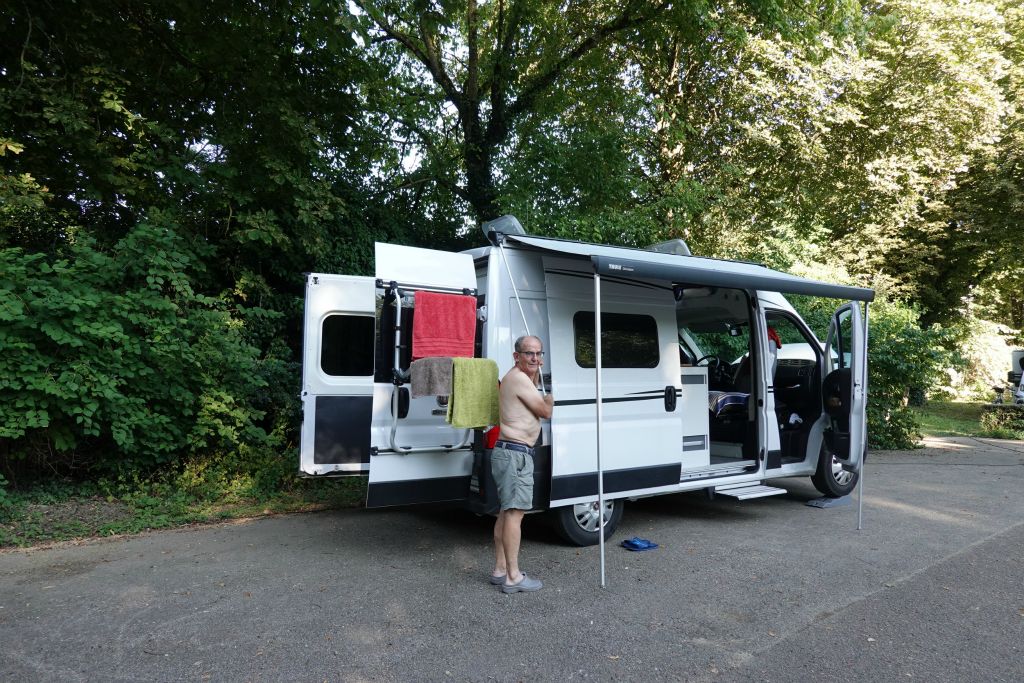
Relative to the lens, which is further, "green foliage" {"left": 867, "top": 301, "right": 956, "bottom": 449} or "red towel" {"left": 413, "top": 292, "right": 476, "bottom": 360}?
"green foliage" {"left": 867, "top": 301, "right": 956, "bottom": 449}

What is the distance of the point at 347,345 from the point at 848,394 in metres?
4.89

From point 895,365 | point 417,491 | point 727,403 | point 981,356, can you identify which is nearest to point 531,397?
point 417,491

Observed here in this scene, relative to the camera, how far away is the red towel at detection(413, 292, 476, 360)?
498 cm

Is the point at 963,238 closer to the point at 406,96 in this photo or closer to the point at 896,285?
the point at 896,285

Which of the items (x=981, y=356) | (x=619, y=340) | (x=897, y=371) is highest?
(x=981, y=356)

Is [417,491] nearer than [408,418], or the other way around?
[417,491]

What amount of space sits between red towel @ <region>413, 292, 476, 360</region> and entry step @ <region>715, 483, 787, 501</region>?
2.87m

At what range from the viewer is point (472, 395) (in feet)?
15.7

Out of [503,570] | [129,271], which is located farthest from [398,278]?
[129,271]

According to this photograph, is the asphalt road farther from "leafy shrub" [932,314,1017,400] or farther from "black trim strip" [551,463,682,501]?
"leafy shrub" [932,314,1017,400]

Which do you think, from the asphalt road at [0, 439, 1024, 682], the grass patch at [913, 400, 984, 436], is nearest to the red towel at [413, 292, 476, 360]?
the asphalt road at [0, 439, 1024, 682]

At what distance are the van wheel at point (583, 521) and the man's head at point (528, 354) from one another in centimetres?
139

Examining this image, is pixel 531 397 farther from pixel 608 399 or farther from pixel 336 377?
pixel 336 377

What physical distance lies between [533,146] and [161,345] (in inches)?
271
